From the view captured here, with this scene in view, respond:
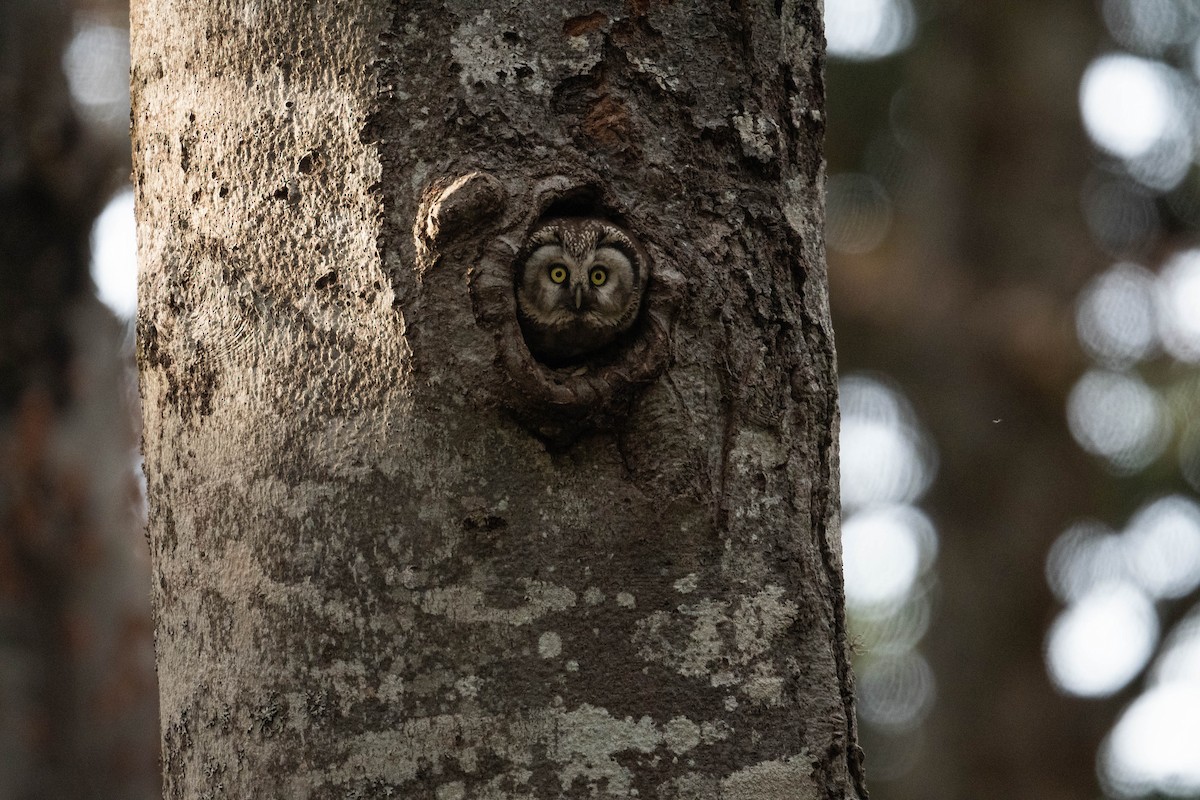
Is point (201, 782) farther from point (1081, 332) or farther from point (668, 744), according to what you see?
point (1081, 332)

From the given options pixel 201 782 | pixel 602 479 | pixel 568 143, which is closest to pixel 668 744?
pixel 602 479

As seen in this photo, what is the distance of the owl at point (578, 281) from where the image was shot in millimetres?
1134

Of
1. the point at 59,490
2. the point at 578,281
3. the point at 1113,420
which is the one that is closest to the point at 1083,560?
the point at 1113,420

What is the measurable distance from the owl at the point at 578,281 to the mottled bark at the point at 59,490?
4.25 meters

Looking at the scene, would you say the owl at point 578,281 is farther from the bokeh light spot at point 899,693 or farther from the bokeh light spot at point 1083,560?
the bokeh light spot at point 1083,560

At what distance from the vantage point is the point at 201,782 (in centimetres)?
116

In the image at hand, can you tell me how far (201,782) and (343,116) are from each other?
677 millimetres

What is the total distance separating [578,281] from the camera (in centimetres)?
114

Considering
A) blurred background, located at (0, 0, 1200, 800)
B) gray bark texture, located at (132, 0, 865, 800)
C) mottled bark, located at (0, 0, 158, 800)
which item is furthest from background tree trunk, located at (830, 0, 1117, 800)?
gray bark texture, located at (132, 0, 865, 800)

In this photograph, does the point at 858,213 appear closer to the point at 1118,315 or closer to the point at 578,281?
the point at 1118,315

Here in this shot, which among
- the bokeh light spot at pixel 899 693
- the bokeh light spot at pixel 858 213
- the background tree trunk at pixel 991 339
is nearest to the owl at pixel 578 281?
the bokeh light spot at pixel 858 213

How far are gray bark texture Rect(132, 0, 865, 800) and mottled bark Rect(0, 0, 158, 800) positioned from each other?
13.0 ft

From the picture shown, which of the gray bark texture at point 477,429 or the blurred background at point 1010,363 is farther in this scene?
the blurred background at point 1010,363

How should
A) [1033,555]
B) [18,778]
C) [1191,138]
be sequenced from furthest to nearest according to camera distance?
[1033,555] < [1191,138] < [18,778]
